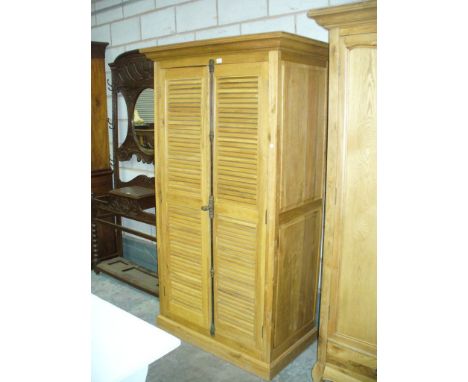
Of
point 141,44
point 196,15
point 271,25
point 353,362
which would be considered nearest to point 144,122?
point 141,44

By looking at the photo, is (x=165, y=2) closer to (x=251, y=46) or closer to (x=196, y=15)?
(x=196, y=15)

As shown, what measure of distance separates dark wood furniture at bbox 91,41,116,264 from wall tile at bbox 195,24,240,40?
123cm

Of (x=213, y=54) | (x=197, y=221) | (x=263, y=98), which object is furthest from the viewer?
(x=197, y=221)

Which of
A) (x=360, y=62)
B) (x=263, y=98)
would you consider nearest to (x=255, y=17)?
(x=263, y=98)

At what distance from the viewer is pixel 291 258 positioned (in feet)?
8.50

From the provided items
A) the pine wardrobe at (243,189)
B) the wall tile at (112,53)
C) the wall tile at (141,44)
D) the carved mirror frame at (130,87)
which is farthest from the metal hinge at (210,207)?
the wall tile at (112,53)

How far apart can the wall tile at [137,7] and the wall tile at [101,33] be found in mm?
343

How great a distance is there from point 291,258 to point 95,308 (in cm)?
164

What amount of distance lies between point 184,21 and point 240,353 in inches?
100

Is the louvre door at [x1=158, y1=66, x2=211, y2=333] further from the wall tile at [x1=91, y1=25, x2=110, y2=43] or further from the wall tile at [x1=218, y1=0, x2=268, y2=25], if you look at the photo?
the wall tile at [x1=91, y1=25, x2=110, y2=43]

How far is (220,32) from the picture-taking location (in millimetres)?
3250

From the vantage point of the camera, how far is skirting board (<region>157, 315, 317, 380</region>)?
2566 mm

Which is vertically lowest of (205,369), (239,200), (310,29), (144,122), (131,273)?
(205,369)
